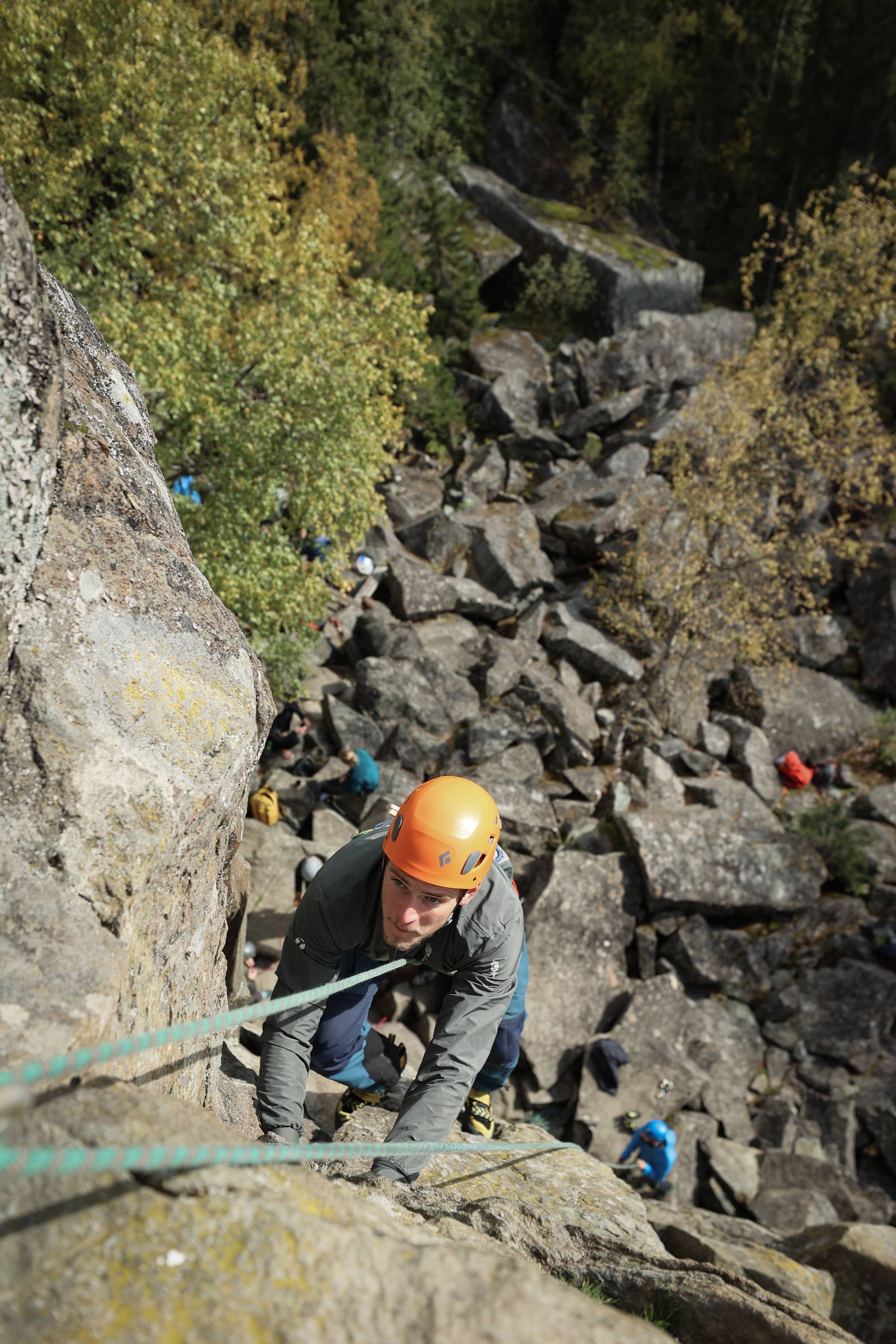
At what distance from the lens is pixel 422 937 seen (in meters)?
4.11

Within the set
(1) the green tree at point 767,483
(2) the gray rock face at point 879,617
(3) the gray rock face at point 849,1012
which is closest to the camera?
(3) the gray rock face at point 849,1012

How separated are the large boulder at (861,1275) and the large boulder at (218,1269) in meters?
6.25

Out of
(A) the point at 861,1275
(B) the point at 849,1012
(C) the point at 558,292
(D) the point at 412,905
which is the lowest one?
(B) the point at 849,1012

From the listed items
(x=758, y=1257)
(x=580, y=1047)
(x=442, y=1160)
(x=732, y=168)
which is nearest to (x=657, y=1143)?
(x=580, y=1047)

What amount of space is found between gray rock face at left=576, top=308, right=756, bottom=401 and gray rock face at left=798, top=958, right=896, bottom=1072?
2607 cm

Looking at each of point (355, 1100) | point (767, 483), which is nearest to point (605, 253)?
point (767, 483)

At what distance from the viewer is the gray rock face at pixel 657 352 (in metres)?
34.4

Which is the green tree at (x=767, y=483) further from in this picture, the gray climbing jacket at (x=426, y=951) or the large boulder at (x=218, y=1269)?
the large boulder at (x=218, y=1269)

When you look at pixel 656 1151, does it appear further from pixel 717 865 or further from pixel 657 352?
pixel 657 352

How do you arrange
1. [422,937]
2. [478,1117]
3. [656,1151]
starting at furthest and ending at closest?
1. [656,1151]
2. [478,1117]
3. [422,937]

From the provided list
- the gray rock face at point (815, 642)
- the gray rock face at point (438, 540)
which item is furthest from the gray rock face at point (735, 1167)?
the gray rock face at point (438, 540)

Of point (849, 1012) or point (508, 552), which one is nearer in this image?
point (849, 1012)

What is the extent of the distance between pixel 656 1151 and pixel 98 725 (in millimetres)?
10865

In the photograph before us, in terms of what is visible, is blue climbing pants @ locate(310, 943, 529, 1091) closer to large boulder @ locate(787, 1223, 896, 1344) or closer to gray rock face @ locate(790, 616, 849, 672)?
large boulder @ locate(787, 1223, 896, 1344)
